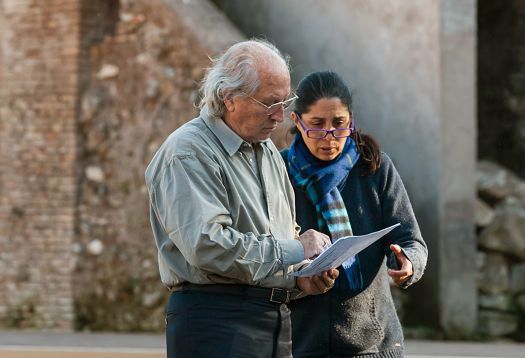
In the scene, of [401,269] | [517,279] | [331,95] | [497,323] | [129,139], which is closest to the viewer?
[401,269]

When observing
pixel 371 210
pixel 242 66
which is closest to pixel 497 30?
pixel 371 210

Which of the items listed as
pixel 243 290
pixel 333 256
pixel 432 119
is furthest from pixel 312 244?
pixel 432 119

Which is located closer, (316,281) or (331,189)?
(316,281)

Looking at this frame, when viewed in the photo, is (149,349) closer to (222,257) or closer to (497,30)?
(222,257)

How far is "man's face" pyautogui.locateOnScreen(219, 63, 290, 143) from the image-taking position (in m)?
3.25

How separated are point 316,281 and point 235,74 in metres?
0.64

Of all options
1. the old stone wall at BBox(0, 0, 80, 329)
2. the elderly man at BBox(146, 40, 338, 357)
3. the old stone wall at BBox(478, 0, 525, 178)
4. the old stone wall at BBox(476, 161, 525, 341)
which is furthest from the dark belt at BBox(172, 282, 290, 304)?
the old stone wall at BBox(478, 0, 525, 178)

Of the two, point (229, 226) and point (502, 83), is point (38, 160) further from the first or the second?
point (229, 226)

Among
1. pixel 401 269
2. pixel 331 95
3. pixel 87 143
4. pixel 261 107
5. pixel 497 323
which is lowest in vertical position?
pixel 497 323

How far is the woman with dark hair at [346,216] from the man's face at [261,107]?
21.8 inches

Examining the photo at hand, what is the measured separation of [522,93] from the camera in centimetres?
984

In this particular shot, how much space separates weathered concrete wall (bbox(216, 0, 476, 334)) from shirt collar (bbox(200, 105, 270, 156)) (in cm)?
507

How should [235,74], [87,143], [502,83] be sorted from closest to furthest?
[235,74]
[87,143]
[502,83]

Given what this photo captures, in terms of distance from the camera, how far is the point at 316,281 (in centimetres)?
336
